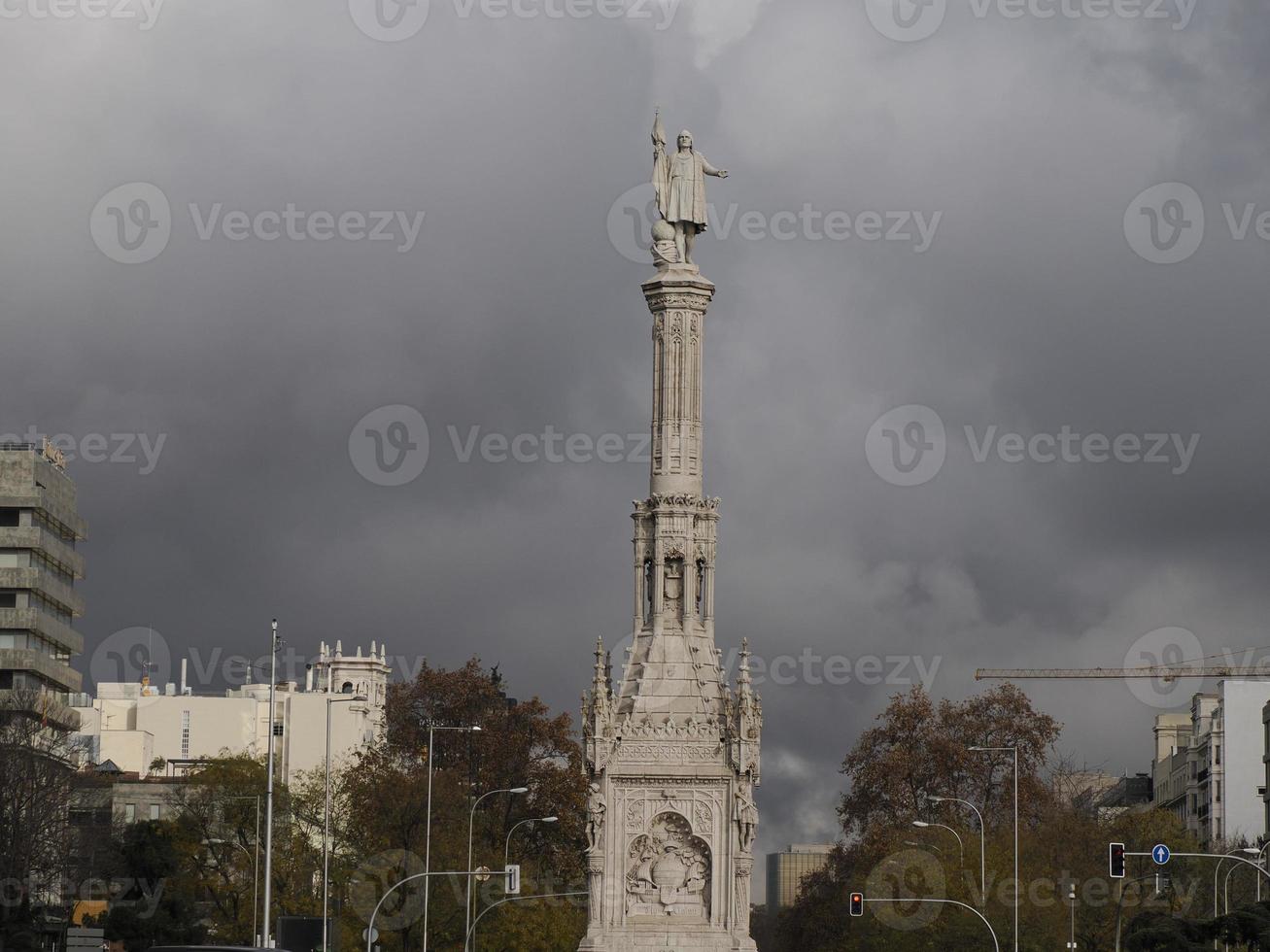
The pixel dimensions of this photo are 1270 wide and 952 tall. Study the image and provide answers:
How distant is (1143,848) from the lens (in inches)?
4242

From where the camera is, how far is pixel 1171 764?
166000 millimetres

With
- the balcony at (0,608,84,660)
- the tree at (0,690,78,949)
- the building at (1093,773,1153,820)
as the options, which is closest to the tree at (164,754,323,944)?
the balcony at (0,608,84,660)

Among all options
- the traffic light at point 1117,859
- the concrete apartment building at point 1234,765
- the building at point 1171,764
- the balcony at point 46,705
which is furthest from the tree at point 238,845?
the building at point 1171,764

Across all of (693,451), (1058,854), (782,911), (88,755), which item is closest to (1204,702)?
(782,911)

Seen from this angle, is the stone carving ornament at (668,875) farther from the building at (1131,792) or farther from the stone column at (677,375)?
the building at (1131,792)

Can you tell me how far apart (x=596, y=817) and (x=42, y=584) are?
149 feet

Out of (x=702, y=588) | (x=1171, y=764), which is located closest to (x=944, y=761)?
(x=702, y=588)

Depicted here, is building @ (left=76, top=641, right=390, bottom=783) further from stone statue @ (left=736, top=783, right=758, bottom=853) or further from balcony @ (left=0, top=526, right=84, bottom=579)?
stone statue @ (left=736, top=783, right=758, bottom=853)

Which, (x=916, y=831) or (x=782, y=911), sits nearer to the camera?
(x=916, y=831)

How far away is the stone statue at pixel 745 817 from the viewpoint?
7469cm

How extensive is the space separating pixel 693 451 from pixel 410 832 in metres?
27.9

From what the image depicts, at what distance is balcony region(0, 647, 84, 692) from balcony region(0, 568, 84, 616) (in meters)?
2.87

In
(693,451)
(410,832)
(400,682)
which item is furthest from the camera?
(400,682)

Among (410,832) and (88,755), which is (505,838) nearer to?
(410,832)
